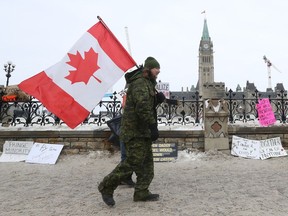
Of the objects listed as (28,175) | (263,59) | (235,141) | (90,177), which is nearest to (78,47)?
(90,177)

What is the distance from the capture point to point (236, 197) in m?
4.26

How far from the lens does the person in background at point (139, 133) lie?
147 inches

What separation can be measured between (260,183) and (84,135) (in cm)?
550

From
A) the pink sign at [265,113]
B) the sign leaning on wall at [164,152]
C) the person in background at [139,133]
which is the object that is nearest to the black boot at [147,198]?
the person in background at [139,133]

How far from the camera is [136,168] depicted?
154 inches

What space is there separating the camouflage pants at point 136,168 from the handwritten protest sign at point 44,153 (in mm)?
4538

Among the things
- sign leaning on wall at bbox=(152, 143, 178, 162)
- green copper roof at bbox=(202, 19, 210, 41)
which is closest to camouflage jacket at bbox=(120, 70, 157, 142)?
sign leaning on wall at bbox=(152, 143, 178, 162)

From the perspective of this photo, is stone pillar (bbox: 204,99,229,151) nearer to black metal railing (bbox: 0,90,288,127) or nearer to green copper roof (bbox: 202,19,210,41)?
black metal railing (bbox: 0,90,288,127)

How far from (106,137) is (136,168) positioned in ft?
15.2

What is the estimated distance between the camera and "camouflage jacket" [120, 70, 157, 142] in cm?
373

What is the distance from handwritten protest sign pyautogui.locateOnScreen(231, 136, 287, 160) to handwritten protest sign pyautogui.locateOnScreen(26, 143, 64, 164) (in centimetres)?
570

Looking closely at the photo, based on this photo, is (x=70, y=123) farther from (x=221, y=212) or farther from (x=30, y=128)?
(x=30, y=128)

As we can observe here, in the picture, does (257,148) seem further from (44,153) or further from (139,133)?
(44,153)

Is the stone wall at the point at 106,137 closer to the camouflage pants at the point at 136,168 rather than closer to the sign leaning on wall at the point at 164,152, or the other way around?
the sign leaning on wall at the point at 164,152
